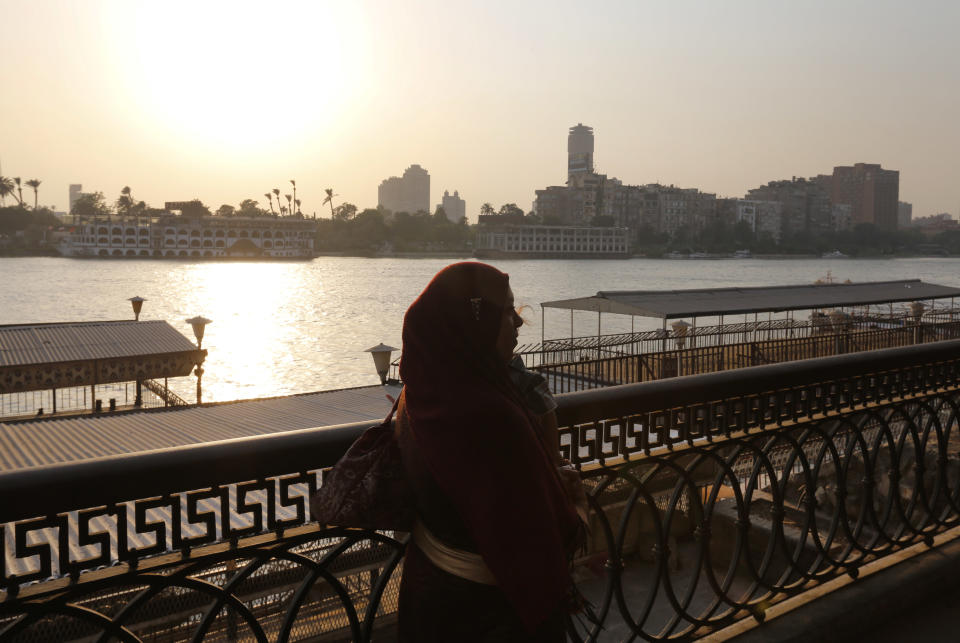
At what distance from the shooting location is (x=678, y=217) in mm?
190250

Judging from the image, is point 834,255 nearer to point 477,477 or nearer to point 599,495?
point 599,495

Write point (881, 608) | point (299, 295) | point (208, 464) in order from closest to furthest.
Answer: point (208, 464), point (881, 608), point (299, 295)

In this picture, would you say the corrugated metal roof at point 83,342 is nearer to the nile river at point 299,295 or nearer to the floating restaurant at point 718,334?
the floating restaurant at point 718,334

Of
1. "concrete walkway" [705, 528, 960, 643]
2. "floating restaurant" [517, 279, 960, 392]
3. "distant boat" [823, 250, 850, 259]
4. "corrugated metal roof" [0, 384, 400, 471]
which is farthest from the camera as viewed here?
"distant boat" [823, 250, 850, 259]

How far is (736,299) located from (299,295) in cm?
7552

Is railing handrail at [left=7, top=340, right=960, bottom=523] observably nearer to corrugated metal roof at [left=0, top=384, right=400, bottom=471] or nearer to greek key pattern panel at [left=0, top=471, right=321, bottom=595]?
greek key pattern panel at [left=0, top=471, right=321, bottom=595]

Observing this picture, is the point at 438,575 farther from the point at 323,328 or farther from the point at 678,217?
the point at 678,217

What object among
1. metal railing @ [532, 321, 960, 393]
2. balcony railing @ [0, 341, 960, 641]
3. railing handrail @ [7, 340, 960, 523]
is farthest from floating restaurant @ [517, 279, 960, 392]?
railing handrail @ [7, 340, 960, 523]

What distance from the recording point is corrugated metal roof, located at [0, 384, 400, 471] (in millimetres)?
9867

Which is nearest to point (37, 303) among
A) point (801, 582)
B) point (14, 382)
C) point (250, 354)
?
point (250, 354)

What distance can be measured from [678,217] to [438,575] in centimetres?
19606

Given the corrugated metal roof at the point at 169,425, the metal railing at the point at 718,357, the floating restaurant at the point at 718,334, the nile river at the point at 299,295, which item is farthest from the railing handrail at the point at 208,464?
the nile river at the point at 299,295

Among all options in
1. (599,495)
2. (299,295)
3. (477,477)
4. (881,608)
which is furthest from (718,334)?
(299,295)

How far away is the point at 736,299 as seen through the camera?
2791 cm
